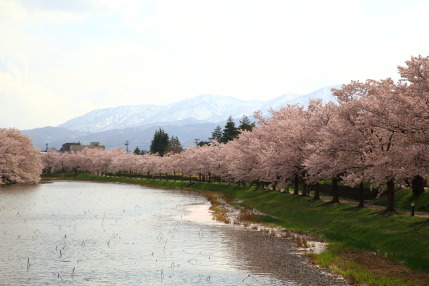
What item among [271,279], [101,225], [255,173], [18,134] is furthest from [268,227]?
[18,134]

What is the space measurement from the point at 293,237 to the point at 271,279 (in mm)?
14735

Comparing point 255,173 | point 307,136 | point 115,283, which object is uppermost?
point 307,136

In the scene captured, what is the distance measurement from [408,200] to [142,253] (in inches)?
1341

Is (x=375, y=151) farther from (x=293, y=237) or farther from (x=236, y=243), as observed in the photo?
(x=236, y=243)

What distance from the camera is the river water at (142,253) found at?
1104 inches

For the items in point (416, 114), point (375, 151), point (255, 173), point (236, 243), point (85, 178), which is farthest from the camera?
point (85, 178)

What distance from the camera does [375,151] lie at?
45.6m

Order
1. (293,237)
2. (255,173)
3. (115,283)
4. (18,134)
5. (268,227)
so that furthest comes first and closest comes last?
(18,134) < (255,173) < (268,227) < (293,237) < (115,283)

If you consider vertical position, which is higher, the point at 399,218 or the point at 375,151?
the point at 375,151

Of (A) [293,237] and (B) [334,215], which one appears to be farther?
(B) [334,215]

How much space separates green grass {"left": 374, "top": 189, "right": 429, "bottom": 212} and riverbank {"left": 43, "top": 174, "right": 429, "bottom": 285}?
6307mm

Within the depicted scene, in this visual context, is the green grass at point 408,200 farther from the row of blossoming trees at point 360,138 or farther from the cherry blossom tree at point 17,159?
the cherry blossom tree at point 17,159

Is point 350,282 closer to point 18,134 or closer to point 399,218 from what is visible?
point 399,218

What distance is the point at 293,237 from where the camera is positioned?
4234cm
